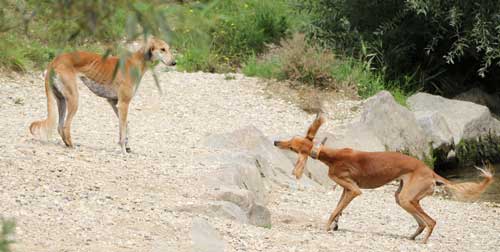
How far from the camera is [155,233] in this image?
26.5 ft

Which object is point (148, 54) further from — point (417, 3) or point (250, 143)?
point (417, 3)

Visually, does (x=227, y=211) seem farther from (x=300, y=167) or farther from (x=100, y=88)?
(x=100, y=88)

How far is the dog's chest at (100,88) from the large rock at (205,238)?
3.19m

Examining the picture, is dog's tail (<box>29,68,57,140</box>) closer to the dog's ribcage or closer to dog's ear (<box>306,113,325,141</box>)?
the dog's ribcage

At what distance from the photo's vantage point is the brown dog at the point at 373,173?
989 centimetres

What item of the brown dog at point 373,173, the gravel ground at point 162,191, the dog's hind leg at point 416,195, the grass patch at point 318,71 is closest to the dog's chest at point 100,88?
the gravel ground at point 162,191

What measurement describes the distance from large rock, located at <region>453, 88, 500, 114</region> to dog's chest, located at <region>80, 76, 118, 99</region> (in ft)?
29.5

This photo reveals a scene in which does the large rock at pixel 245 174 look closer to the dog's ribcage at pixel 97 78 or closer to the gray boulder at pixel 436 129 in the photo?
the dog's ribcage at pixel 97 78

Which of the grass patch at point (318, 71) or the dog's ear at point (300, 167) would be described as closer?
the dog's ear at point (300, 167)

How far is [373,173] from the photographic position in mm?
10023

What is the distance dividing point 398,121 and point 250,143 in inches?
128

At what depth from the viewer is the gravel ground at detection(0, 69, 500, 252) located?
8.08 metres

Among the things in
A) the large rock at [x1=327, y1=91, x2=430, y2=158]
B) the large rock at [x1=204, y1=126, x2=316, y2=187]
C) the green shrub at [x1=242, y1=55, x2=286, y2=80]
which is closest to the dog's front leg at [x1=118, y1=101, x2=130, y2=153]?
the large rock at [x1=204, y1=126, x2=316, y2=187]

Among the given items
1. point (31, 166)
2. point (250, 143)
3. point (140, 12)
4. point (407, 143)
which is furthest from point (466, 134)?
point (140, 12)
